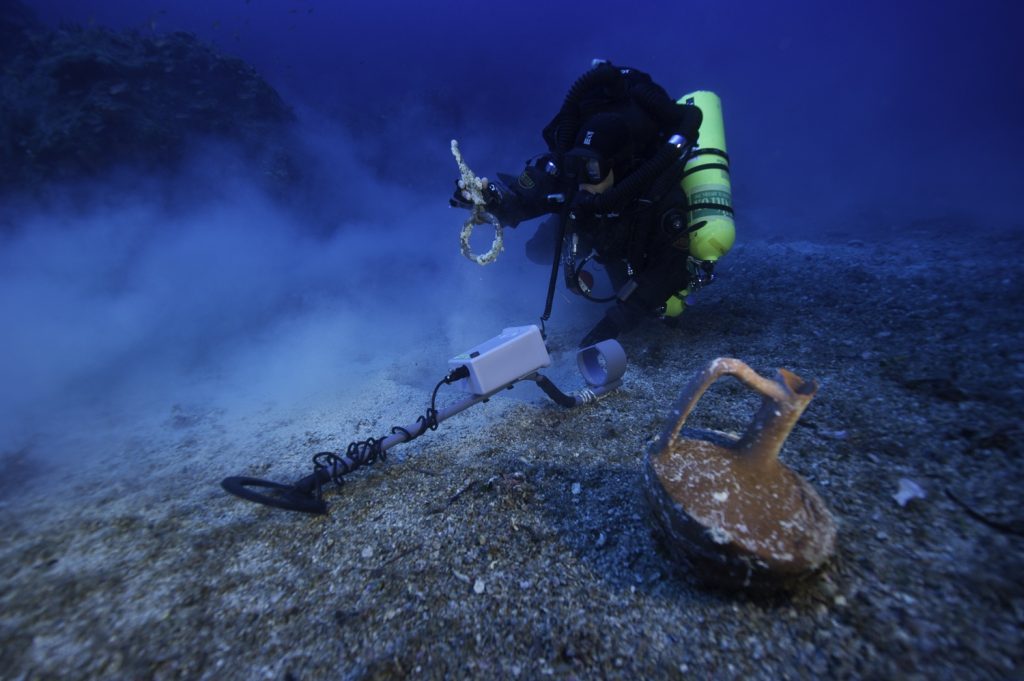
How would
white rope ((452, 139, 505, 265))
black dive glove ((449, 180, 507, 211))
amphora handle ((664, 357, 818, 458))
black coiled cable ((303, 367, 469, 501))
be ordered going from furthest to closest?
black dive glove ((449, 180, 507, 211)) < white rope ((452, 139, 505, 265)) < black coiled cable ((303, 367, 469, 501)) < amphora handle ((664, 357, 818, 458))

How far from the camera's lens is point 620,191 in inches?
151

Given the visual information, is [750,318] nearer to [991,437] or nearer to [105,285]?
[991,437]

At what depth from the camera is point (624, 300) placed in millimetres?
4551

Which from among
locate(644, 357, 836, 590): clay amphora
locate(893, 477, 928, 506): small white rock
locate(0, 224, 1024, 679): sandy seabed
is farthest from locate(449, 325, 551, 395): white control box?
locate(893, 477, 928, 506): small white rock

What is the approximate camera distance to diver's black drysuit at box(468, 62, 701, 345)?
A: 13.0ft

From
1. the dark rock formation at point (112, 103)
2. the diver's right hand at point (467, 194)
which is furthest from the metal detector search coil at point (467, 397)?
the dark rock formation at point (112, 103)

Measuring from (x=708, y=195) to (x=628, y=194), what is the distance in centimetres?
102

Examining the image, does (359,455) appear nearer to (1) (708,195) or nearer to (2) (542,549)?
(2) (542,549)

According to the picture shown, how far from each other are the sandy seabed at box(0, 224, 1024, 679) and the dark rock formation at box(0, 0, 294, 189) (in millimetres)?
9632

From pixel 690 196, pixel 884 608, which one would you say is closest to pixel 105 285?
pixel 690 196

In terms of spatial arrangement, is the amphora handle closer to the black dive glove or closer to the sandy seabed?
the sandy seabed

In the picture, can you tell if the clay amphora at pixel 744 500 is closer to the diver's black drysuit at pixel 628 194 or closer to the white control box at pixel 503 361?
the white control box at pixel 503 361

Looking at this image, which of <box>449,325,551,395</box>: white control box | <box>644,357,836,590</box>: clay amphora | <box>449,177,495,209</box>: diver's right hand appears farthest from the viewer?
<box>449,177,495,209</box>: diver's right hand

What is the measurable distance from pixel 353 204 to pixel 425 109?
11474mm
